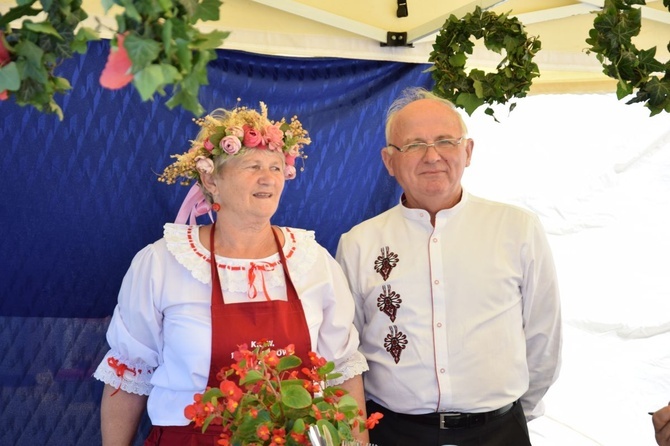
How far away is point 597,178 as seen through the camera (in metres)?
4.76

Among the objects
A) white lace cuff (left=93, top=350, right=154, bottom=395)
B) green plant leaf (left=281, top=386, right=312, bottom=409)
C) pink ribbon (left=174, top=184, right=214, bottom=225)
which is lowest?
white lace cuff (left=93, top=350, right=154, bottom=395)

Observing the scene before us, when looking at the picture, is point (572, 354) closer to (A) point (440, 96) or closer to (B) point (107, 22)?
(A) point (440, 96)

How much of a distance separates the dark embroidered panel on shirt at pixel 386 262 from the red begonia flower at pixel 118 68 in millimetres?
1982

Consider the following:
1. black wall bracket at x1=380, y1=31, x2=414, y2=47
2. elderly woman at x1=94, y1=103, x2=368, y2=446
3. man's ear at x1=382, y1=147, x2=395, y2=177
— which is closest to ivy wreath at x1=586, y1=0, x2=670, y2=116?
man's ear at x1=382, y1=147, x2=395, y2=177

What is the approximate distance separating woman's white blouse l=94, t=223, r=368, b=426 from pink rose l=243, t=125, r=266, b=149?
403 mm

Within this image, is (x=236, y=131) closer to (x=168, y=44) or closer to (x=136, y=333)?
(x=136, y=333)

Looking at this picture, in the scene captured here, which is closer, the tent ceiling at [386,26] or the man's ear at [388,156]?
the man's ear at [388,156]

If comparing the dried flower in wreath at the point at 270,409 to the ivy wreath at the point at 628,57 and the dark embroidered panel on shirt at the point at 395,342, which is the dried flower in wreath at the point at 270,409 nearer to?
the dark embroidered panel on shirt at the point at 395,342

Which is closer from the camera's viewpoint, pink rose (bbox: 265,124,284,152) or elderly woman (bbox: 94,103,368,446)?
elderly woman (bbox: 94,103,368,446)

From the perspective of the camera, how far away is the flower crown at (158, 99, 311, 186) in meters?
2.97

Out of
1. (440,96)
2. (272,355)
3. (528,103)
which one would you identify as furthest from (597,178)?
(272,355)

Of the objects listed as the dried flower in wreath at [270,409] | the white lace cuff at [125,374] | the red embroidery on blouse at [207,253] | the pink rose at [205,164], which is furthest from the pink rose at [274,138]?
the dried flower in wreath at [270,409]

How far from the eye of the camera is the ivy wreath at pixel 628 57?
250 centimetres

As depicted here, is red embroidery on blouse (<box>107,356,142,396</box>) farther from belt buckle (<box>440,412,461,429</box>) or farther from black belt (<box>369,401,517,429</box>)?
belt buckle (<box>440,412,461,429</box>)
